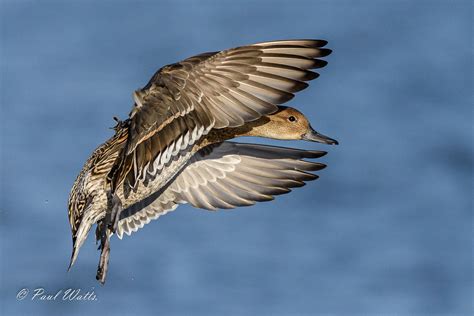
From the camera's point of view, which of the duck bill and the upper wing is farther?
the duck bill

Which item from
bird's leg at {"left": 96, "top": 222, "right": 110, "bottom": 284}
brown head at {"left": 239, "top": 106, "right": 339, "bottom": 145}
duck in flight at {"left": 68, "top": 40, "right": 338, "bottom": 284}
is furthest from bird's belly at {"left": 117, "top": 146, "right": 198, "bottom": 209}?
brown head at {"left": 239, "top": 106, "right": 339, "bottom": 145}

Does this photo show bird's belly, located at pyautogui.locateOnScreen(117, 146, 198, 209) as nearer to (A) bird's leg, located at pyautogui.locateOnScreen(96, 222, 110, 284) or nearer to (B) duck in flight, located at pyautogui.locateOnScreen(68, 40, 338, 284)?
(B) duck in flight, located at pyautogui.locateOnScreen(68, 40, 338, 284)

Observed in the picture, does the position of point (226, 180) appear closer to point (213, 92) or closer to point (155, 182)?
point (155, 182)

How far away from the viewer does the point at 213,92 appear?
576 cm

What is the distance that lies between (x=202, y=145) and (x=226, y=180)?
0.28m

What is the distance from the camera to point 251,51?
5.81 metres

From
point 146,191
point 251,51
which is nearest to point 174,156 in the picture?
point 146,191

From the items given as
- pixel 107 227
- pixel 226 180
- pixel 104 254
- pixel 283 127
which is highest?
pixel 283 127

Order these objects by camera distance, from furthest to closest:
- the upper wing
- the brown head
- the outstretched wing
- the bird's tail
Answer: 1. the outstretched wing
2. the brown head
3. the bird's tail
4. the upper wing

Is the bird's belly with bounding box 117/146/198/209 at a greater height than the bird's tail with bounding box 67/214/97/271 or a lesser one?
greater

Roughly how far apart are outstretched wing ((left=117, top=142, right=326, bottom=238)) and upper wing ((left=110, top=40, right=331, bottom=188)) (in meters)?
0.78

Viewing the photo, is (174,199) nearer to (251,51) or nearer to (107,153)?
(107,153)

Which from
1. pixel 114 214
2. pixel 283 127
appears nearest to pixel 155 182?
pixel 114 214

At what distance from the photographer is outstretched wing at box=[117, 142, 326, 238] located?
6.64 meters
